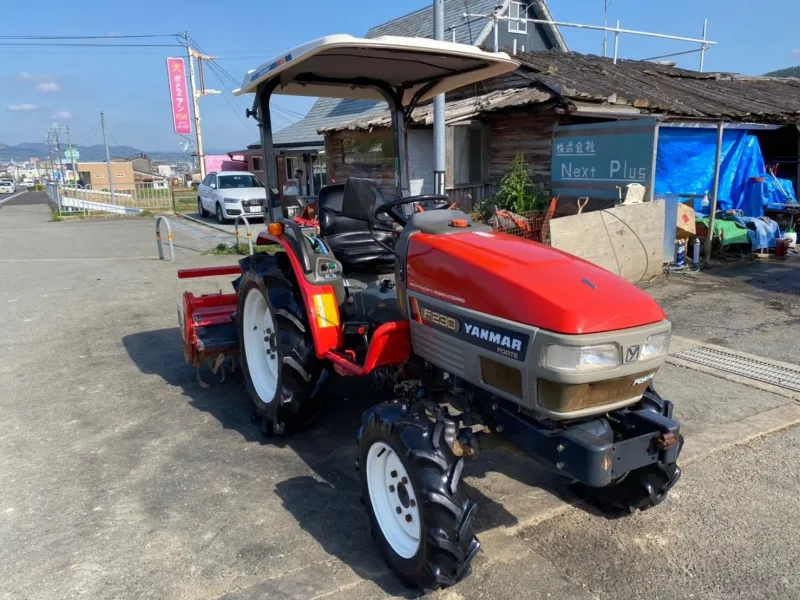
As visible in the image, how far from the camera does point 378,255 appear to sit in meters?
3.84

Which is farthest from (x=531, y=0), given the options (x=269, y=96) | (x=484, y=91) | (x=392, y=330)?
(x=392, y=330)

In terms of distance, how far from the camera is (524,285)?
7.43ft

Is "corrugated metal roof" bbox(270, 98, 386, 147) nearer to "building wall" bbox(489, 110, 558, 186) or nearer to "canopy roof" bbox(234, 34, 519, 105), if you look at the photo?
"building wall" bbox(489, 110, 558, 186)

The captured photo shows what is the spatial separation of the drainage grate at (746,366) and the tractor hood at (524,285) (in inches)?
110

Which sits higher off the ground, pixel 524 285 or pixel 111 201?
pixel 524 285


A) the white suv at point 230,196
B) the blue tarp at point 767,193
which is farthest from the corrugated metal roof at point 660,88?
the white suv at point 230,196

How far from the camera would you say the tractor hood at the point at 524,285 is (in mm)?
2172

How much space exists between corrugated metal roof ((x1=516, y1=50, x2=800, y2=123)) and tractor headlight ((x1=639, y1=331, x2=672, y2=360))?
803 centimetres

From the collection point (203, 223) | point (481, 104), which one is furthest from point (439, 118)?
point (203, 223)

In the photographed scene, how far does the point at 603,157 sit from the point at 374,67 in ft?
18.3

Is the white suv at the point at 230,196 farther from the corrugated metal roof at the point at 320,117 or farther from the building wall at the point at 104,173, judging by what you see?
the building wall at the point at 104,173

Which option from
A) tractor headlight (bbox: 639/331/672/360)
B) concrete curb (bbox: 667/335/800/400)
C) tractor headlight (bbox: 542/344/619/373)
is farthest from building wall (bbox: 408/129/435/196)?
tractor headlight (bbox: 542/344/619/373)

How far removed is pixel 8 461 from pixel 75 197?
24011 millimetres

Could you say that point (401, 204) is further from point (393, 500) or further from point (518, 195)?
point (518, 195)
